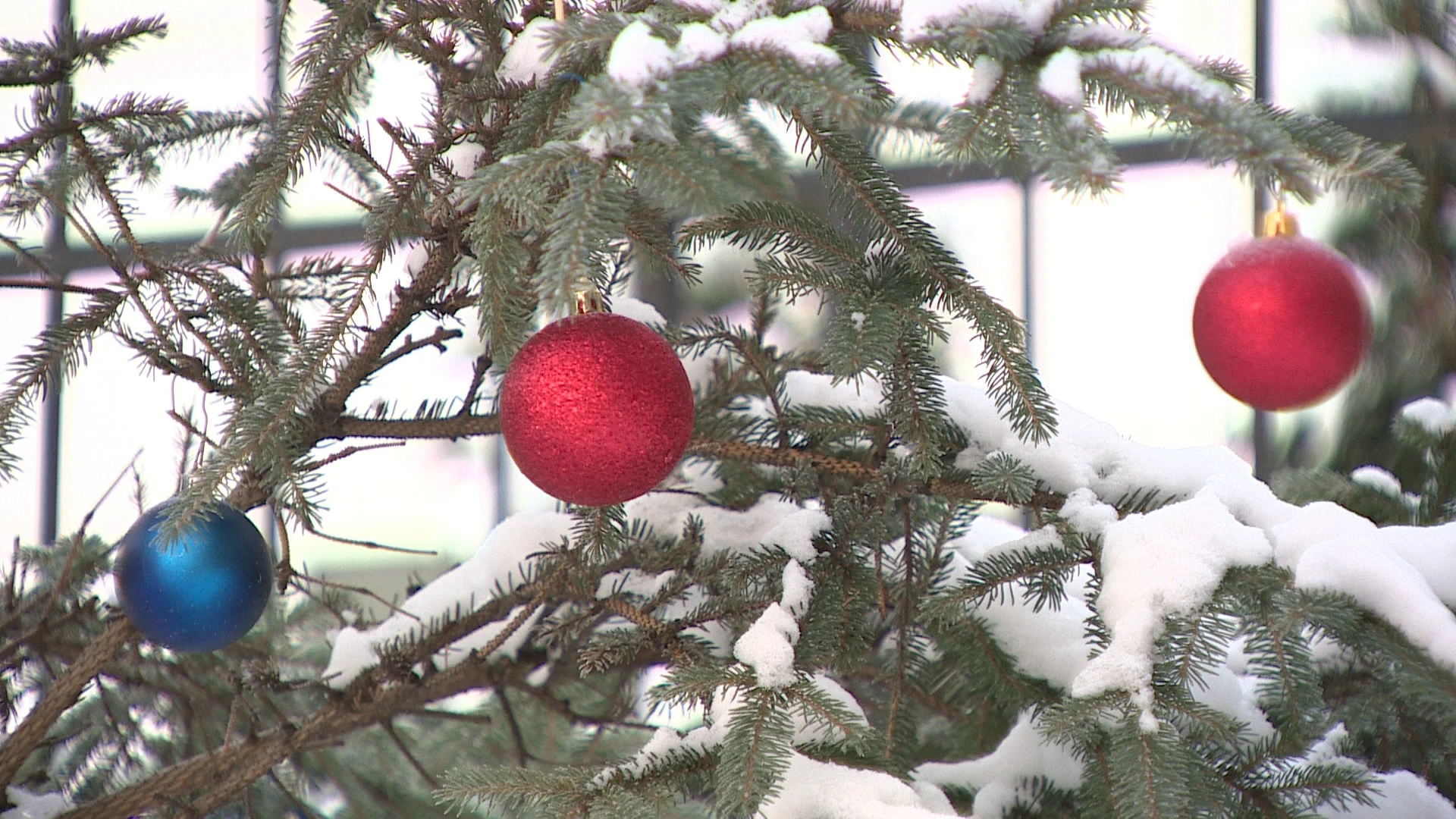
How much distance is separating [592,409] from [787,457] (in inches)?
10.7

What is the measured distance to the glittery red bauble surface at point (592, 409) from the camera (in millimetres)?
632

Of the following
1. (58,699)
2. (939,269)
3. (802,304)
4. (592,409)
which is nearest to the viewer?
(592,409)

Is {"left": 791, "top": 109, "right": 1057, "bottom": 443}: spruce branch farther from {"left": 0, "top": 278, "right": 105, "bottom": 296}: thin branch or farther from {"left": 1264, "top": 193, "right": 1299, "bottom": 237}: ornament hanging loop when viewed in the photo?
{"left": 0, "top": 278, "right": 105, "bottom": 296}: thin branch

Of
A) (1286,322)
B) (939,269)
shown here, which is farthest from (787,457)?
(1286,322)

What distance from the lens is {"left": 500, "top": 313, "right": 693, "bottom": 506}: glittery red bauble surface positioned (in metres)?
0.63

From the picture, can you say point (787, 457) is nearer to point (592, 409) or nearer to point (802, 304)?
point (592, 409)

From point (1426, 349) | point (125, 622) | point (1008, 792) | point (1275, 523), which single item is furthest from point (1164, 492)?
point (1426, 349)

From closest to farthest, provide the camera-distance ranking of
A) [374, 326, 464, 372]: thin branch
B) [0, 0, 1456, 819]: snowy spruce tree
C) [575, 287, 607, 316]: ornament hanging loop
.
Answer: [0, 0, 1456, 819]: snowy spruce tree
[575, 287, 607, 316]: ornament hanging loop
[374, 326, 464, 372]: thin branch

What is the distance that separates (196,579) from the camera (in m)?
0.80

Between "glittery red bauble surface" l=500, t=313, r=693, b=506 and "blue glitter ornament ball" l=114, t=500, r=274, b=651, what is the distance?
10.9 inches

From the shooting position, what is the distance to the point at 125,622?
871 millimetres

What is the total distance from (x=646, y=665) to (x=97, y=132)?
0.63 m

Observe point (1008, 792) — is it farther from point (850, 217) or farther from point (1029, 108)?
point (1029, 108)

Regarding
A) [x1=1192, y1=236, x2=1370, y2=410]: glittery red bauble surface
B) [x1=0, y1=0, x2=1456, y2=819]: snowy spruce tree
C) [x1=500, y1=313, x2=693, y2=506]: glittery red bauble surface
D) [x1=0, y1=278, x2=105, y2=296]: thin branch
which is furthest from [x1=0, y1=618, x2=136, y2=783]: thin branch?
[x1=1192, y1=236, x2=1370, y2=410]: glittery red bauble surface
